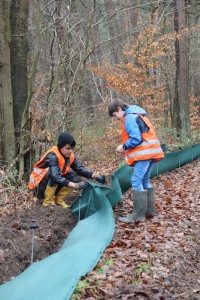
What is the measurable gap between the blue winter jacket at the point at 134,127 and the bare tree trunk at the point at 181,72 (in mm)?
9448

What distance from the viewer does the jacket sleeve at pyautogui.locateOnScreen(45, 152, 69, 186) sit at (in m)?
6.41

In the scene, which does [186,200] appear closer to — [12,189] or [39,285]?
[12,189]

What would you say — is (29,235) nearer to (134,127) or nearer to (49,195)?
(49,195)

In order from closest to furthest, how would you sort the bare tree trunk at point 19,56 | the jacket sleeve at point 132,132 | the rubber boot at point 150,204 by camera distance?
the jacket sleeve at point 132,132 < the rubber boot at point 150,204 < the bare tree trunk at point 19,56

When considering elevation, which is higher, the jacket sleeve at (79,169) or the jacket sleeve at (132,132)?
the jacket sleeve at (132,132)

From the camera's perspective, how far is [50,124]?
884 centimetres

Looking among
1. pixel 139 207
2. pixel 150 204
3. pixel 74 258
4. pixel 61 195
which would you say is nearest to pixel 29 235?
pixel 74 258

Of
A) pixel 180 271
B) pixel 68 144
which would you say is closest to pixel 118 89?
pixel 68 144

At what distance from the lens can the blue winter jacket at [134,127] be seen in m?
6.11

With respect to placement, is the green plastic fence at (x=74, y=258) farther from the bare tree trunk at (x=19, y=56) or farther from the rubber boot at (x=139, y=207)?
the bare tree trunk at (x=19, y=56)

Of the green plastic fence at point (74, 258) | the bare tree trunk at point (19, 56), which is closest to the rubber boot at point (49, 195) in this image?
the green plastic fence at point (74, 258)

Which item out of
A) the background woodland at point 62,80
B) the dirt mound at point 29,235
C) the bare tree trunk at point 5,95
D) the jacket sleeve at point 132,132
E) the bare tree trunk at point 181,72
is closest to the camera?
the dirt mound at point 29,235

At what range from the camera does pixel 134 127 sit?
6113 millimetres

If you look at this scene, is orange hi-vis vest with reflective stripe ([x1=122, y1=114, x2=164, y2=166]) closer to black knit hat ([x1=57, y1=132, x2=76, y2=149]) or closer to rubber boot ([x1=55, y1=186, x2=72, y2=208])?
black knit hat ([x1=57, y1=132, x2=76, y2=149])
